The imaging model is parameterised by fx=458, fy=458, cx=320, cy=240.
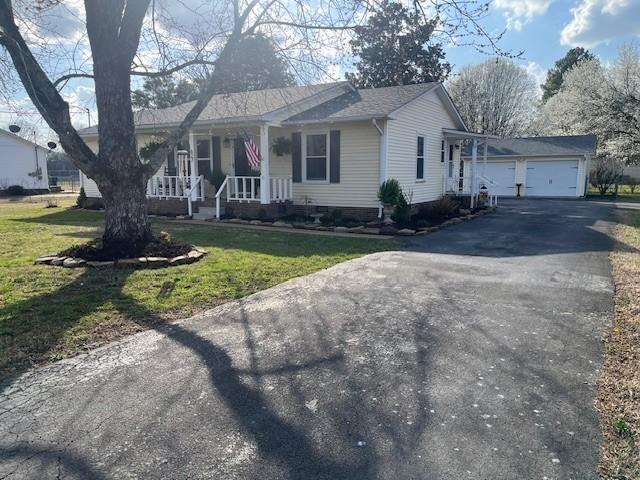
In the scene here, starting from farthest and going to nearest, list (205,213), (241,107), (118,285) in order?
(205,213) < (241,107) < (118,285)

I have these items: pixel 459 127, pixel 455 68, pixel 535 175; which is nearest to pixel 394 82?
pixel 455 68

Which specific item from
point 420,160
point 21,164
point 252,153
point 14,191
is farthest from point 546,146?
point 21,164

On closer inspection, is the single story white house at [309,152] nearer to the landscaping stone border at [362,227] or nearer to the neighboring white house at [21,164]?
the landscaping stone border at [362,227]

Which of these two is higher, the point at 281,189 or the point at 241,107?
the point at 241,107

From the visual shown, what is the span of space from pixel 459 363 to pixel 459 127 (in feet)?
54.6

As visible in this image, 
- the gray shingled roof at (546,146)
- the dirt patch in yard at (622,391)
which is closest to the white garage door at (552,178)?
the gray shingled roof at (546,146)

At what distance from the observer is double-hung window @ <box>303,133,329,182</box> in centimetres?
1412

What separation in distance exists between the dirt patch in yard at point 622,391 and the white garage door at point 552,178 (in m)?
23.4

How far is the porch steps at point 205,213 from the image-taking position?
14883 millimetres

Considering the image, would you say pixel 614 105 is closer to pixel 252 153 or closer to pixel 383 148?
pixel 383 148

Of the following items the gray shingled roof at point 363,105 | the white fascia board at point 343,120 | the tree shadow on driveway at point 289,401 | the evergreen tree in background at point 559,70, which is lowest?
the tree shadow on driveway at point 289,401

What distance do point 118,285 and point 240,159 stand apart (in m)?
10.0

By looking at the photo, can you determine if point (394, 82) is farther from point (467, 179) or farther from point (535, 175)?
point (467, 179)

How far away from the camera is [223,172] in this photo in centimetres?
1605
